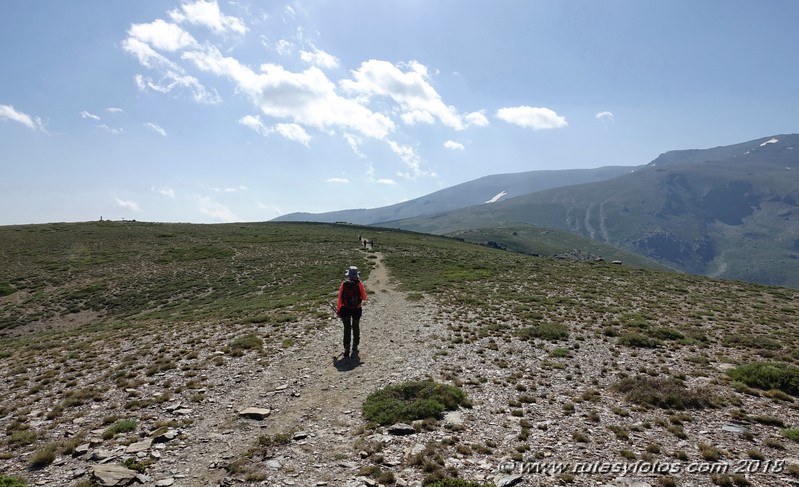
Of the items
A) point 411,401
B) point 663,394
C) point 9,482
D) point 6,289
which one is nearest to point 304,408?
point 411,401

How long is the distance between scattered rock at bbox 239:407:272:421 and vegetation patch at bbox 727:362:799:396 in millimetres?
18435

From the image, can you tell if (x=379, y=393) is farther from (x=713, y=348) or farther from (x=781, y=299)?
(x=781, y=299)

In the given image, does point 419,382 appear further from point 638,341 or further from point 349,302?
point 638,341

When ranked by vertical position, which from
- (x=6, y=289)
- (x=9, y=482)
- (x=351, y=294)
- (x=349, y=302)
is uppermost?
(x=351, y=294)

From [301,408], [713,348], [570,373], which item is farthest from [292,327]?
[713,348]

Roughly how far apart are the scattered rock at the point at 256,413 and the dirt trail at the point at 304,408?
0.68 feet

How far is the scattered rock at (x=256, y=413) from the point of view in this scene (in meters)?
12.5

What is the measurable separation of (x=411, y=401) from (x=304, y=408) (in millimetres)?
3744

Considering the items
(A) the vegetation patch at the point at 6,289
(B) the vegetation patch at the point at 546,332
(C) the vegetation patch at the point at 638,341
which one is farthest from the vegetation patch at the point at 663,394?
(A) the vegetation patch at the point at 6,289

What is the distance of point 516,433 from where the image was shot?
36.5ft

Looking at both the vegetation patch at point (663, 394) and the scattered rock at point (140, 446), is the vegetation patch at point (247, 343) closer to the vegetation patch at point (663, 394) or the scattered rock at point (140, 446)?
the scattered rock at point (140, 446)

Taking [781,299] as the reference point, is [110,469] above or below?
above

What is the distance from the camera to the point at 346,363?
17.6 metres

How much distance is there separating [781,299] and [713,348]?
85.2ft
